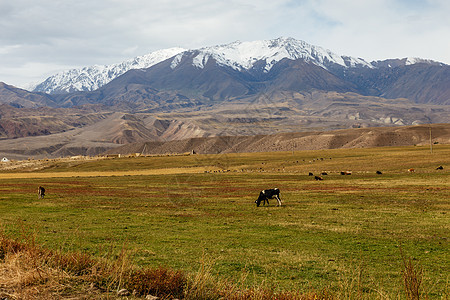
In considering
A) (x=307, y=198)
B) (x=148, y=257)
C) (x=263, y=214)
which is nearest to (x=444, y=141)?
(x=307, y=198)

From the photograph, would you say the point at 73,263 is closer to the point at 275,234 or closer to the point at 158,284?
the point at 158,284

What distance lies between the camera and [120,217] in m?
30.3

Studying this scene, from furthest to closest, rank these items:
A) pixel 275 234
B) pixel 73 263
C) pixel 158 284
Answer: pixel 275 234, pixel 73 263, pixel 158 284

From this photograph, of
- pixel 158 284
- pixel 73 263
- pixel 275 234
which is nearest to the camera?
pixel 158 284

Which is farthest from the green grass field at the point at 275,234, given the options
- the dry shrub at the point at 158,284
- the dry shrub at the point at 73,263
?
the dry shrub at the point at 158,284

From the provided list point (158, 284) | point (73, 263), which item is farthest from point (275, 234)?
point (158, 284)

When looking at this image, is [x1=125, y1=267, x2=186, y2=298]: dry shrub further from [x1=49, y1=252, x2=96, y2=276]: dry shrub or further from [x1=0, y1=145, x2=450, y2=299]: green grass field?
[x1=49, y1=252, x2=96, y2=276]: dry shrub

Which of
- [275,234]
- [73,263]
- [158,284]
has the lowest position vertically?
[275,234]

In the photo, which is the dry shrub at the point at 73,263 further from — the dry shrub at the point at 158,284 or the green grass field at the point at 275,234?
the dry shrub at the point at 158,284

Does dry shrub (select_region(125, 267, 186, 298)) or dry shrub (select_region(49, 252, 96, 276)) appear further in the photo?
dry shrub (select_region(49, 252, 96, 276))

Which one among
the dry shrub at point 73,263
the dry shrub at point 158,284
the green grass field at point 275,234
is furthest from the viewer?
the green grass field at point 275,234

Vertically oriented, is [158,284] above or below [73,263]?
below

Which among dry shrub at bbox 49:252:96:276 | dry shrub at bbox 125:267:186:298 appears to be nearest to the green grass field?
dry shrub at bbox 49:252:96:276

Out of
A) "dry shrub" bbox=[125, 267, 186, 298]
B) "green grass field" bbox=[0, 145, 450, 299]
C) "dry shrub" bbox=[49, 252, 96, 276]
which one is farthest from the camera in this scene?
"green grass field" bbox=[0, 145, 450, 299]
